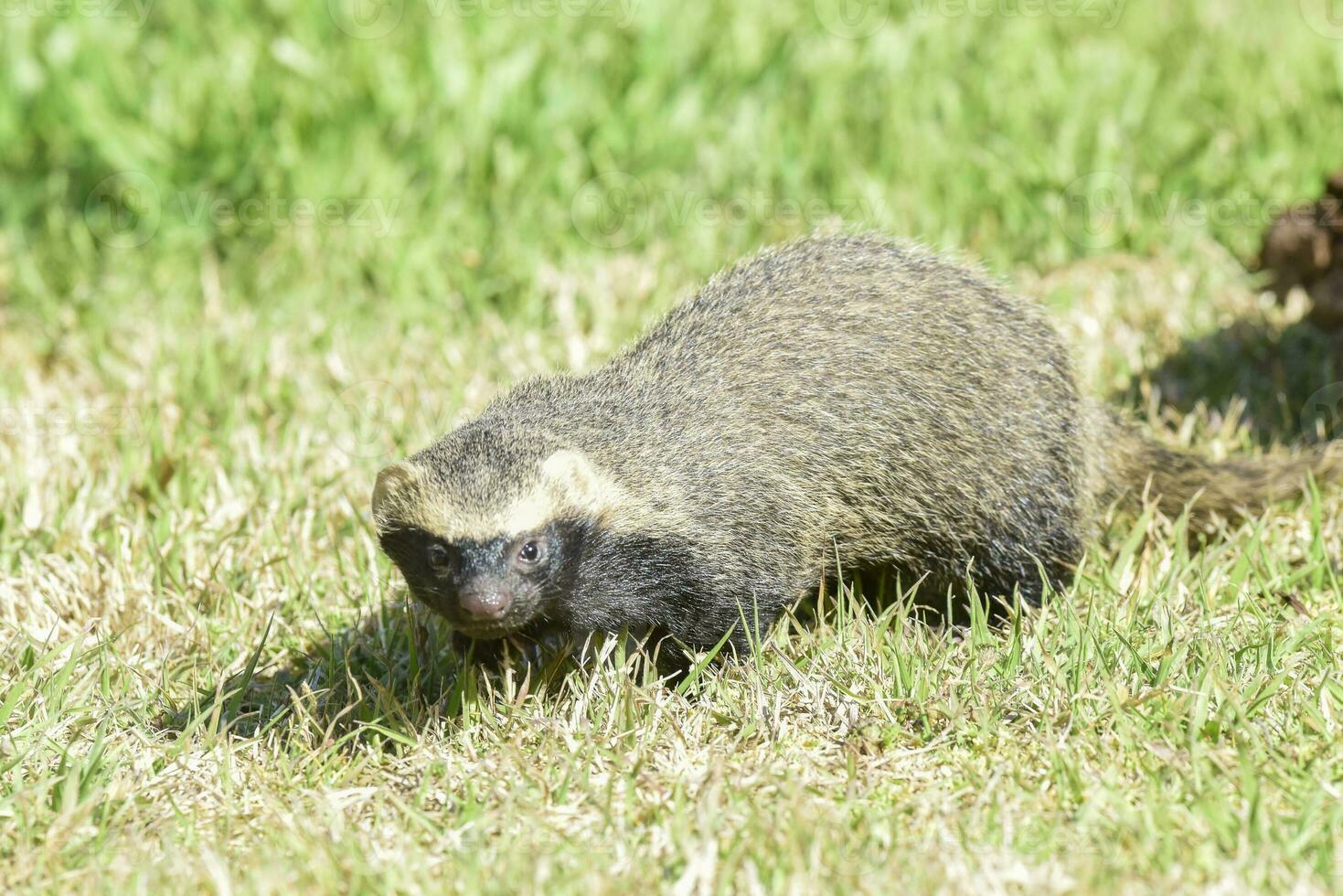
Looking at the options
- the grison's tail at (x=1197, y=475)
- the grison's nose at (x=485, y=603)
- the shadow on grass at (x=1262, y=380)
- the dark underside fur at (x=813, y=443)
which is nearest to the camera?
the grison's nose at (x=485, y=603)

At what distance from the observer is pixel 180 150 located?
7152 mm

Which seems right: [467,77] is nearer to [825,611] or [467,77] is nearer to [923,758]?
[825,611]

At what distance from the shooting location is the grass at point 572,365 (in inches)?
137

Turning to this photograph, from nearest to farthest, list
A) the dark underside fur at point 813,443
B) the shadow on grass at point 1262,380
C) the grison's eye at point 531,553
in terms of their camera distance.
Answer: the grison's eye at point 531,553 → the dark underside fur at point 813,443 → the shadow on grass at point 1262,380

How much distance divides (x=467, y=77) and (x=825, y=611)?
150 inches

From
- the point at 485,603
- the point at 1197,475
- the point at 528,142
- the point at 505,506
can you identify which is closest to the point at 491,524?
the point at 505,506

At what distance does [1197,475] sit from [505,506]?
2.44 meters

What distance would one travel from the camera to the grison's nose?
152 inches

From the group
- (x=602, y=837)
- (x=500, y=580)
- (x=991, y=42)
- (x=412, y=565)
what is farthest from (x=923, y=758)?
(x=991, y=42)

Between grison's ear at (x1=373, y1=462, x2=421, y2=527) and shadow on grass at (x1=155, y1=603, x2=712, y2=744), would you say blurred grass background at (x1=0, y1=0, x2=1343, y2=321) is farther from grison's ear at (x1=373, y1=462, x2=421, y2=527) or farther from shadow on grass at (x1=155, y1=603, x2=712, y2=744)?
grison's ear at (x1=373, y1=462, x2=421, y2=527)

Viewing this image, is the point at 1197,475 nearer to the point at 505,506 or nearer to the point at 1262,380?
the point at 1262,380

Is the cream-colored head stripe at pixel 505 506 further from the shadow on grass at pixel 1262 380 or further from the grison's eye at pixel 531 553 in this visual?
the shadow on grass at pixel 1262 380

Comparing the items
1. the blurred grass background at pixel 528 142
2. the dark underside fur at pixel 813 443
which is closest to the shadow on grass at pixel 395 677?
the dark underside fur at pixel 813 443

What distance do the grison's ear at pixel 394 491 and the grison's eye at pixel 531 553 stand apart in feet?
1.12
